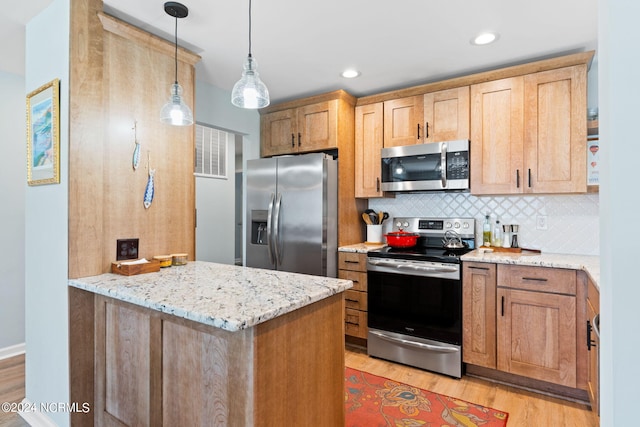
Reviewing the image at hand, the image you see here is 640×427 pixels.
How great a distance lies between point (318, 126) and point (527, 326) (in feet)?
8.20

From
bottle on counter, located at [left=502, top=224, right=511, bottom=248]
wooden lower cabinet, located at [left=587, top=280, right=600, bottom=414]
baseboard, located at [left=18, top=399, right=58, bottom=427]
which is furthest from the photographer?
bottle on counter, located at [left=502, top=224, right=511, bottom=248]

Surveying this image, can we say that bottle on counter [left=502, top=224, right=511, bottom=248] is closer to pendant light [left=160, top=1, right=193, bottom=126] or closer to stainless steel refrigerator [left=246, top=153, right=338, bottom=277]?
stainless steel refrigerator [left=246, top=153, right=338, bottom=277]

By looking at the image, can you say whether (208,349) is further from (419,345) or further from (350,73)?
(350,73)

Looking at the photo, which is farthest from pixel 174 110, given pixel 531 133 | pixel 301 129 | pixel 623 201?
pixel 531 133

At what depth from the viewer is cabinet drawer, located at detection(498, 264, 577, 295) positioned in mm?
2268

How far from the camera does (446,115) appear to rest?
299cm

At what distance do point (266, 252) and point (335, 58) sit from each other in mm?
1898

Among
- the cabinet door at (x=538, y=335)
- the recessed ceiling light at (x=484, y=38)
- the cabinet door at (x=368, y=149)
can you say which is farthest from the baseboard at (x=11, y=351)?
the recessed ceiling light at (x=484, y=38)

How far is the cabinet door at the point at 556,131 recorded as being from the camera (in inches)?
97.7

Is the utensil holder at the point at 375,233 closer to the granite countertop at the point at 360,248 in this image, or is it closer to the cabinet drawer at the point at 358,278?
the granite countertop at the point at 360,248

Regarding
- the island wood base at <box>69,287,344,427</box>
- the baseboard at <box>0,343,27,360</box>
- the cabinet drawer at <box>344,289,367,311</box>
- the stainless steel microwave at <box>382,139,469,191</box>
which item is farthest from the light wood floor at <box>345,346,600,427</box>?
the baseboard at <box>0,343,27,360</box>

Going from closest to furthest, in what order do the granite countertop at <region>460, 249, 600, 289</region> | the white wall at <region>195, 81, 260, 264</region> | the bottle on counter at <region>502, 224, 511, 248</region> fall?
the granite countertop at <region>460, 249, 600, 289</region> < the bottle on counter at <region>502, 224, 511, 248</region> < the white wall at <region>195, 81, 260, 264</region>

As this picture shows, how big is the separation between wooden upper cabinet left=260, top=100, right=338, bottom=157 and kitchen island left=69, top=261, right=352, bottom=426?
1.90 meters

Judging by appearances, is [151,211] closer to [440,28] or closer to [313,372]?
[313,372]
